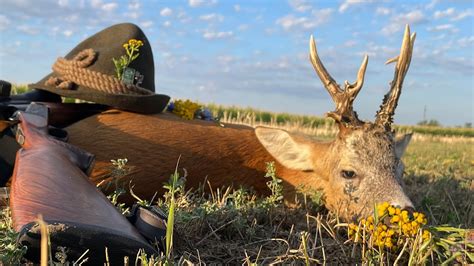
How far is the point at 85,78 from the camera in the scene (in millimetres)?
4508

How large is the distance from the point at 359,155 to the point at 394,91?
0.56 meters

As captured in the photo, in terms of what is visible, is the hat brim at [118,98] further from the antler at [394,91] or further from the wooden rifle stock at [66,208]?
the antler at [394,91]

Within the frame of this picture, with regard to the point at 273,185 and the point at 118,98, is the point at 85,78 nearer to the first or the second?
the point at 118,98

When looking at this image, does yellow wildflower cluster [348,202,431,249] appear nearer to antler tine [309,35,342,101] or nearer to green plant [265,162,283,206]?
green plant [265,162,283,206]

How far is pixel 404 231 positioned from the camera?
9.30 ft

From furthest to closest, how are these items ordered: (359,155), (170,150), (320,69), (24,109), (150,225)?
(170,150)
(320,69)
(359,155)
(24,109)
(150,225)

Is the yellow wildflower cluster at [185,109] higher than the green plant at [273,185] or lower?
higher

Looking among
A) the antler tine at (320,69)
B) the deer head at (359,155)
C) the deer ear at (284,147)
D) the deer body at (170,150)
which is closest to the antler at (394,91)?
the deer head at (359,155)

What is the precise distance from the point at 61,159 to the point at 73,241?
88 cm

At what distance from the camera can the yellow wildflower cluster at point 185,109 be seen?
5.11m

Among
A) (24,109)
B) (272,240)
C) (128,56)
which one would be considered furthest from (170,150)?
(272,240)

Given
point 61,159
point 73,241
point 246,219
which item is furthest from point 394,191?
point 73,241

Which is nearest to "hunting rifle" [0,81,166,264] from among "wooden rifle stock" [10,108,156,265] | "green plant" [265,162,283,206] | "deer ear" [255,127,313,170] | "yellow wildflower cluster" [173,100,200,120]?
"wooden rifle stock" [10,108,156,265]

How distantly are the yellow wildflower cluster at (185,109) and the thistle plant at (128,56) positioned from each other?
0.70 metres
